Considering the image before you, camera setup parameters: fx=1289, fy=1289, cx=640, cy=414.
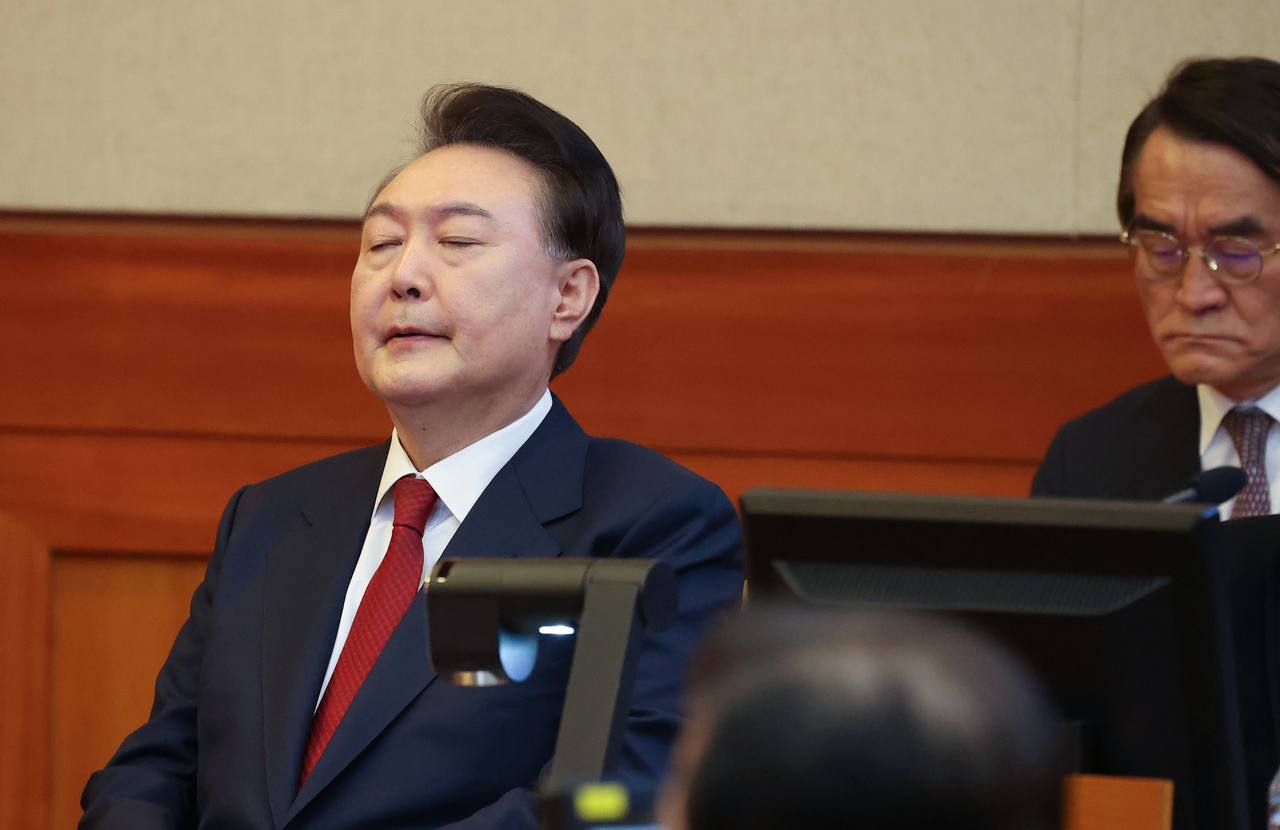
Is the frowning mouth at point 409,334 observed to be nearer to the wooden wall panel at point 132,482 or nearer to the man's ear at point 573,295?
the man's ear at point 573,295

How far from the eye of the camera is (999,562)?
2.67 feet

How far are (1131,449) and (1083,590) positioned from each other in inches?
47.0

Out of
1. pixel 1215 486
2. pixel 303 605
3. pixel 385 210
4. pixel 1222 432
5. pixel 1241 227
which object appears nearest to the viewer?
pixel 1215 486

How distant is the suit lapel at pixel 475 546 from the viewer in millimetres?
1384

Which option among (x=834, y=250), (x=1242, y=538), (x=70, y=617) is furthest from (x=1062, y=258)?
(x=70, y=617)

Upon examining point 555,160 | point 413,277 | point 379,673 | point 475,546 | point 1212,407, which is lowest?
point 379,673

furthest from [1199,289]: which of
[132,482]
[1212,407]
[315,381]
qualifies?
[132,482]

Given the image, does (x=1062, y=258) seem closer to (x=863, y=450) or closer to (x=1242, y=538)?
(x=863, y=450)

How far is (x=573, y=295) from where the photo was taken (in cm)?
173

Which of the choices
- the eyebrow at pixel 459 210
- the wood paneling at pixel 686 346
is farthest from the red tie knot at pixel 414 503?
the wood paneling at pixel 686 346

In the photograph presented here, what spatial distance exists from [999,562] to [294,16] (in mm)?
1984

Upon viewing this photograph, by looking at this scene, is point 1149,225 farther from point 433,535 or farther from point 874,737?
point 874,737

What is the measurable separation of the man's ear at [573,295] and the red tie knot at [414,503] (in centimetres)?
27

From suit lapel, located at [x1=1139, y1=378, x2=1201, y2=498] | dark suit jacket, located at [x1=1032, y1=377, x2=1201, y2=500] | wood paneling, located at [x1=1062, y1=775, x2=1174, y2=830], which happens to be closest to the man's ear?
dark suit jacket, located at [x1=1032, y1=377, x2=1201, y2=500]
